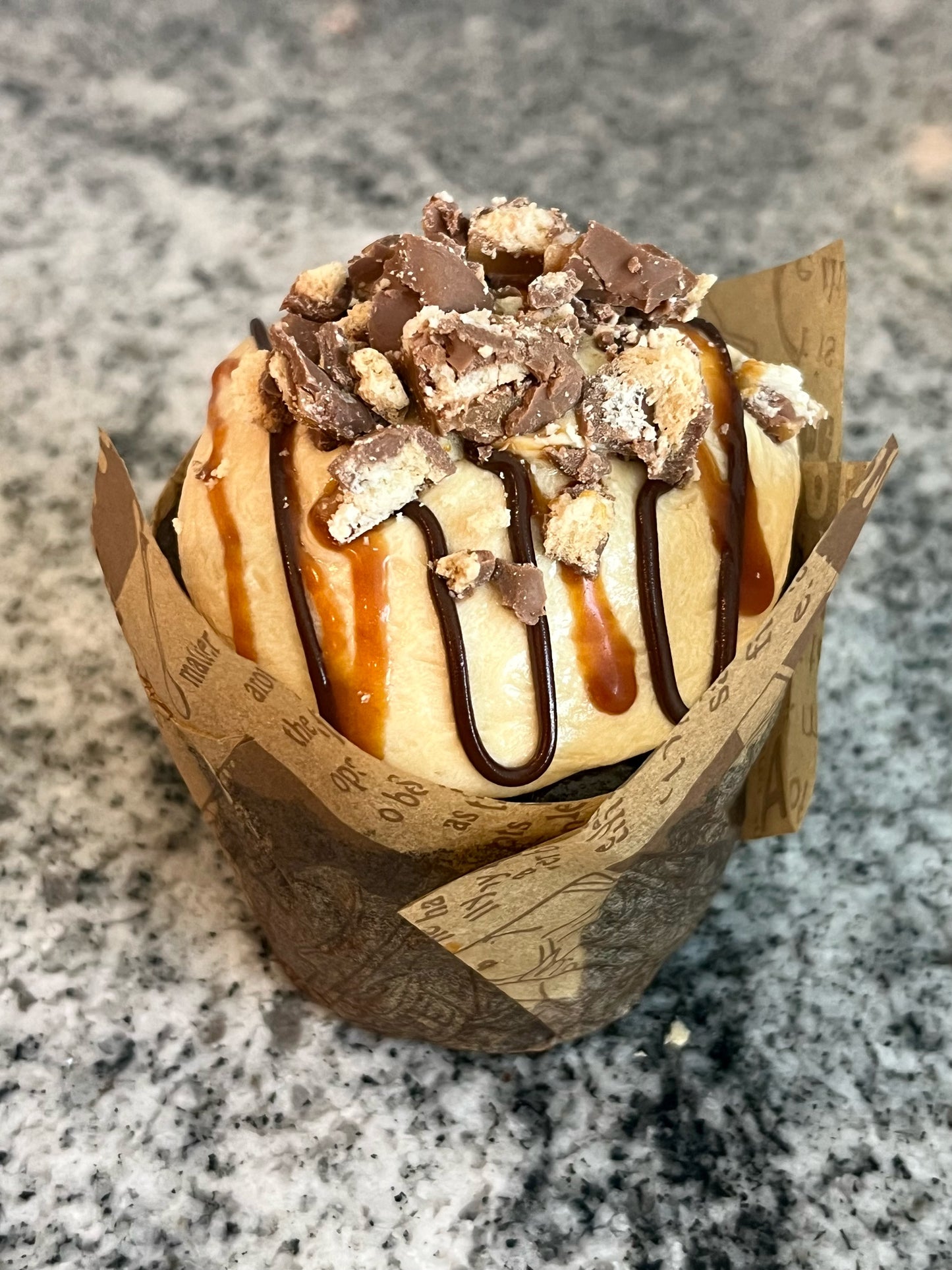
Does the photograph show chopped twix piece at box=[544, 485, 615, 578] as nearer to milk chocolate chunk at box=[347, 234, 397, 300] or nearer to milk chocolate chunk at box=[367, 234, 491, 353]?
milk chocolate chunk at box=[367, 234, 491, 353]

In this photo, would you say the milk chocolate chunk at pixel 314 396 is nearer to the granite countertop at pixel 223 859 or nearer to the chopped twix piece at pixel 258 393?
the chopped twix piece at pixel 258 393

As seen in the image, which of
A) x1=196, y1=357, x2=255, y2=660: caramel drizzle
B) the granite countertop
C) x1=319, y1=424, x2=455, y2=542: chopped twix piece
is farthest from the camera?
the granite countertop

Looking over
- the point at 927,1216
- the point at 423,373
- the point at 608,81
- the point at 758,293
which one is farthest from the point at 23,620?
the point at 608,81

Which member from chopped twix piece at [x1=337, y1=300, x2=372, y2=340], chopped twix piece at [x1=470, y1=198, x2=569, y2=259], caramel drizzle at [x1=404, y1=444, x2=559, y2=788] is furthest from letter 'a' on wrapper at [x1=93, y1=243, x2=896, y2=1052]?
chopped twix piece at [x1=470, y1=198, x2=569, y2=259]

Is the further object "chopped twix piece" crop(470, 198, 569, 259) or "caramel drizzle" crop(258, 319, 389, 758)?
"chopped twix piece" crop(470, 198, 569, 259)

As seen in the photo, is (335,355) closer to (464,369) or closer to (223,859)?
(464,369)

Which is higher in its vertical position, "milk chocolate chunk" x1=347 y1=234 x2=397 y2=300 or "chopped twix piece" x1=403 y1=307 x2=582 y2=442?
"milk chocolate chunk" x1=347 y1=234 x2=397 y2=300

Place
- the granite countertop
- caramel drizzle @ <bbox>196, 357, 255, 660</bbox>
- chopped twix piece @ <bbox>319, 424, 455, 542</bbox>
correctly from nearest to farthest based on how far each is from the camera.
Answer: chopped twix piece @ <bbox>319, 424, 455, 542</bbox>
caramel drizzle @ <bbox>196, 357, 255, 660</bbox>
the granite countertop
